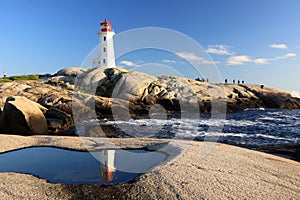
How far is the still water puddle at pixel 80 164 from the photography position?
9.19 m

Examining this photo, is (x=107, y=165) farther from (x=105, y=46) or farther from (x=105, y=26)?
(x=105, y=26)

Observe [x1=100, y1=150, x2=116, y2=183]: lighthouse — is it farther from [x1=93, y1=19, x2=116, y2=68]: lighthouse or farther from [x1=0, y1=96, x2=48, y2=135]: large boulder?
[x1=93, y1=19, x2=116, y2=68]: lighthouse

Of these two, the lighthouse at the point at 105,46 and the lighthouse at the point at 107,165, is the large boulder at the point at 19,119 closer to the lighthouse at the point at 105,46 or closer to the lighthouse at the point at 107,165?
the lighthouse at the point at 107,165

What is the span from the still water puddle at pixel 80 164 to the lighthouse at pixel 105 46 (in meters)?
46.4

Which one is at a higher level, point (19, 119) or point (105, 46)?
point (105, 46)

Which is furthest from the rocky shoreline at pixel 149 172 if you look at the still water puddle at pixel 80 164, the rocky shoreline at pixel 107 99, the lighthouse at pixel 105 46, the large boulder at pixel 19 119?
the lighthouse at pixel 105 46

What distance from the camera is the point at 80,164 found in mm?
10781

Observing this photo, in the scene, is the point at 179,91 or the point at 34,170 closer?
the point at 34,170

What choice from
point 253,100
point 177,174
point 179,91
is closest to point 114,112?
point 179,91

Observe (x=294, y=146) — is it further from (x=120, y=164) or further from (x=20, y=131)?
(x=20, y=131)

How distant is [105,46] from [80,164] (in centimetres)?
4979

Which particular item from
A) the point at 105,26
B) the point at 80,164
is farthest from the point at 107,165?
the point at 105,26

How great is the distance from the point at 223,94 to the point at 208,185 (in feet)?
152

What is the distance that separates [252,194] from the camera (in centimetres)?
773
